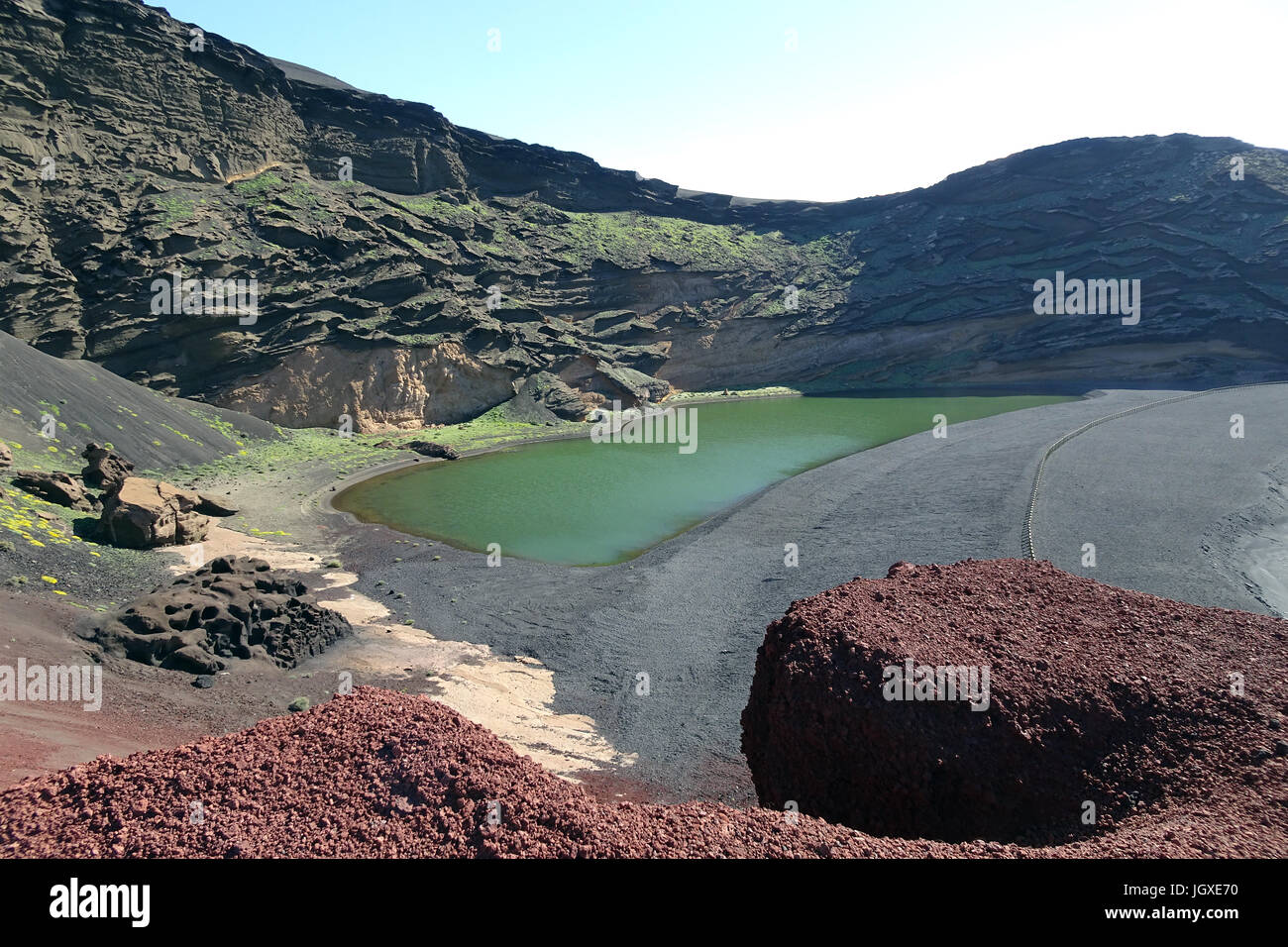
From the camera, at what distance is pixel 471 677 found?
1489 cm

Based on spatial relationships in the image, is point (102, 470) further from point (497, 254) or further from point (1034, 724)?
point (497, 254)

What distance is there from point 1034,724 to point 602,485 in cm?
2616

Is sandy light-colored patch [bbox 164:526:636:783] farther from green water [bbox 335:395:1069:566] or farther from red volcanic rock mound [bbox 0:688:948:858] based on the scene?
green water [bbox 335:395:1069:566]

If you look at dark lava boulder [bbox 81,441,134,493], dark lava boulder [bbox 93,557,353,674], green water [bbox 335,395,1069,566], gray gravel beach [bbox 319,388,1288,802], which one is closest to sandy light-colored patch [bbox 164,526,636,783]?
gray gravel beach [bbox 319,388,1288,802]

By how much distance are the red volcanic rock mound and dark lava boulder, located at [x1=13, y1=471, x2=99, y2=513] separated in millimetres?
18044

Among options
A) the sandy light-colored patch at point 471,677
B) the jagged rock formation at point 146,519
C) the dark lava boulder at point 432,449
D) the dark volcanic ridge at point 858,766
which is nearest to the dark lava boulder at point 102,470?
the jagged rock formation at point 146,519

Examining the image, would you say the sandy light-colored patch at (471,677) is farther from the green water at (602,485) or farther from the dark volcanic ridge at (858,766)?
the green water at (602,485)

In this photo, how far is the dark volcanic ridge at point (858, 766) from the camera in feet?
16.5

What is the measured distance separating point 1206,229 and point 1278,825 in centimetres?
7528

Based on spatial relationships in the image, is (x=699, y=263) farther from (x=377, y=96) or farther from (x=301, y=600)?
(x=301, y=600)

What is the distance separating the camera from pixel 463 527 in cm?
2602

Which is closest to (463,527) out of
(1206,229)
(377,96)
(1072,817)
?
(1072,817)

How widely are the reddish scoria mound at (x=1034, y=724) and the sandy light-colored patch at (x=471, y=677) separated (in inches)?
180

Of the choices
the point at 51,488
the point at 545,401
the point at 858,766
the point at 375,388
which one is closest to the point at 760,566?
the point at 858,766
